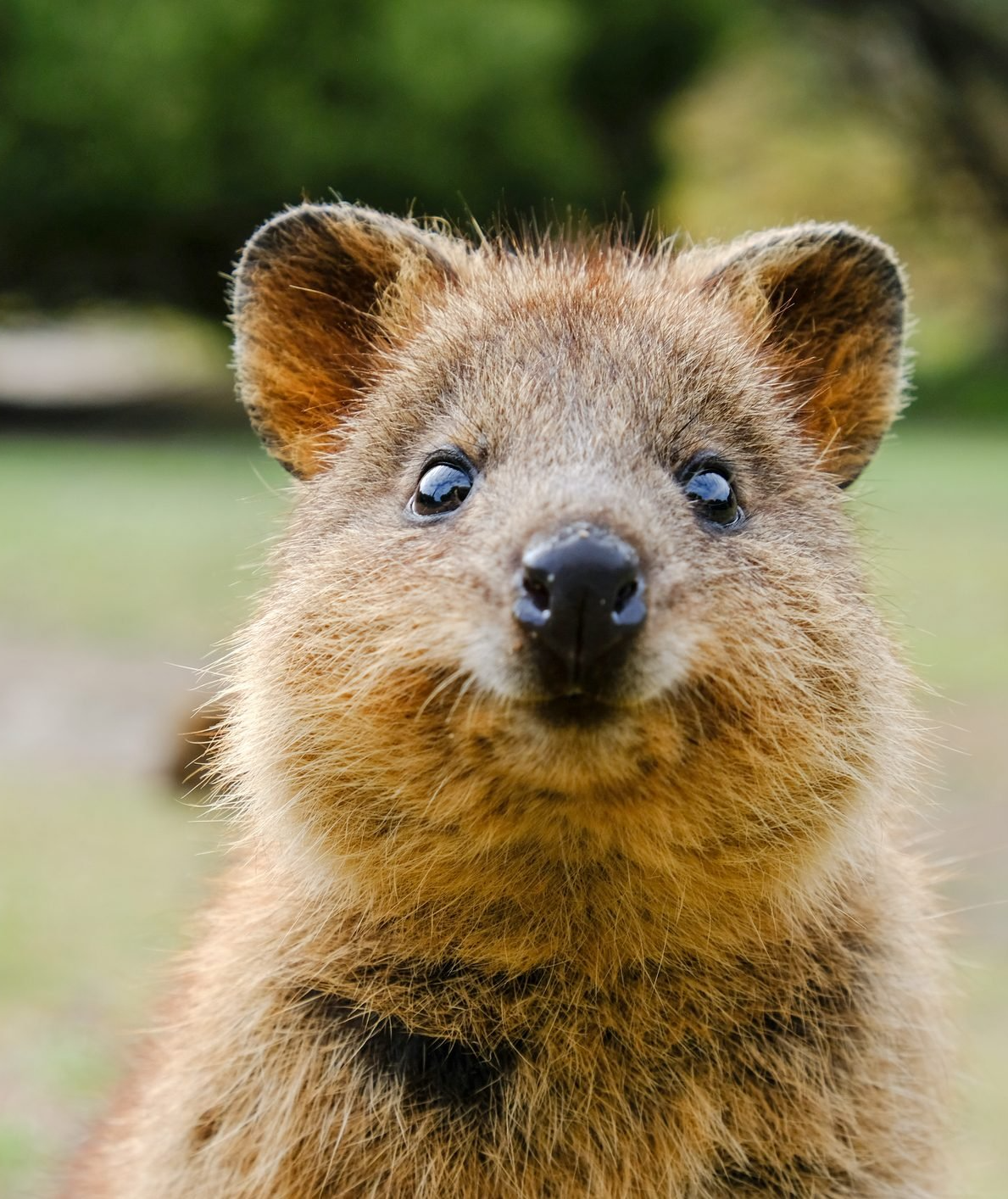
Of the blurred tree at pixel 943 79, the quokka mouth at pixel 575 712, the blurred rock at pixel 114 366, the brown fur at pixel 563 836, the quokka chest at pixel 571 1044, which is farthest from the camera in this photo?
the blurred tree at pixel 943 79

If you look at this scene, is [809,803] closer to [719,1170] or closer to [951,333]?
[719,1170]

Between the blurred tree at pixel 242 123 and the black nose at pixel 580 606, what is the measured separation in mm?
20490

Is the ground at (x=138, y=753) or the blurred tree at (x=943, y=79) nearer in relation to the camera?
the ground at (x=138, y=753)

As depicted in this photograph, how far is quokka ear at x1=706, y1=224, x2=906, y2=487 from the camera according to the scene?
171 inches

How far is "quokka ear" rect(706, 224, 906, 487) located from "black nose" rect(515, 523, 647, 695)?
155cm

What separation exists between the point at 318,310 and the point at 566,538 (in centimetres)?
180

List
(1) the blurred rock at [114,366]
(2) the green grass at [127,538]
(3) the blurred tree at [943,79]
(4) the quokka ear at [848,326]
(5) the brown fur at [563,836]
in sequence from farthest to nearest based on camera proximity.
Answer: (3) the blurred tree at [943,79] → (1) the blurred rock at [114,366] → (2) the green grass at [127,538] → (4) the quokka ear at [848,326] → (5) the brown fur at [563,836]

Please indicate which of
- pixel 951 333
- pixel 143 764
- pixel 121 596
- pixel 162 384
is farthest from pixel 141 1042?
pixel 951 333

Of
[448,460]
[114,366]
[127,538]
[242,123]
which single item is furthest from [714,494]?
[114,366]

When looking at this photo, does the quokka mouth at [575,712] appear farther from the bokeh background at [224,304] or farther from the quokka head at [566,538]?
the bokeh background at [224,304]

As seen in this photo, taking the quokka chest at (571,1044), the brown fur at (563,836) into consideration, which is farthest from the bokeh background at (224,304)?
the quokka chest at (571,1044)

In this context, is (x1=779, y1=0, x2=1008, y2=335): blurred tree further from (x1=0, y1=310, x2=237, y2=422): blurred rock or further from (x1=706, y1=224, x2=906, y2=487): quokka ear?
(x1=706, y1=224, x2=906, y2=487): quokka ear

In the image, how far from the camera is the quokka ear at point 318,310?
4355 millimetres

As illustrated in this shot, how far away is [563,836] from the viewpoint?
11.0 ft
